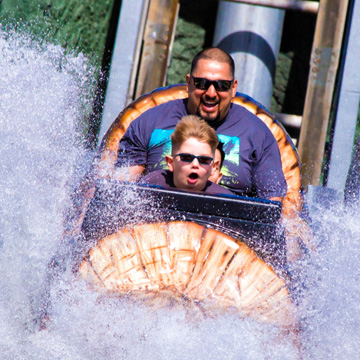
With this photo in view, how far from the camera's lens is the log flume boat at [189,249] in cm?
173

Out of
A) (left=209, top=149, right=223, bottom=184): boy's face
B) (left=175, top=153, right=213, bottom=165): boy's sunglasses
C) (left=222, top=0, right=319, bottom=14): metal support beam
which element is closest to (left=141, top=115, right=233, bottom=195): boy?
(left=175, top=153, right=213, bottom=165): boy's sunglasses

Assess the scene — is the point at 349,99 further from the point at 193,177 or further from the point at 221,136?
the point at 193,177

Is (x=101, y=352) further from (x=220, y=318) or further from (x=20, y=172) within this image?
(x=20, y=172)

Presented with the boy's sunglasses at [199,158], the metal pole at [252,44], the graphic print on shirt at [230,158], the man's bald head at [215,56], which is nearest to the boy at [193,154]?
the boy's sunglasses at [199,158]

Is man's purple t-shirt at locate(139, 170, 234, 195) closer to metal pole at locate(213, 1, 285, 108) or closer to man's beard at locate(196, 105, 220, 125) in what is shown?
man's beard at locate(196, 105, 220, 125)

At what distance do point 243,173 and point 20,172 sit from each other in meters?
0.99

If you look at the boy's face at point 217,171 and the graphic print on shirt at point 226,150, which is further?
the graphic print on shirt at point 226,150

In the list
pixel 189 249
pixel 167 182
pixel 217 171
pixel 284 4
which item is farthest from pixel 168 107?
pixel 284 4

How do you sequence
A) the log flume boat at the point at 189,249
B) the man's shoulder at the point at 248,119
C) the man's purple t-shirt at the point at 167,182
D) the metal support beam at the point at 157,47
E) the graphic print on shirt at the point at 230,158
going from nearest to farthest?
1. the log flume boat at the point at 189,249
2. the man's purple t-shirt at the point at 167,182
3. the graphic print on shirt at the point at 230,158
4. the man's shoulder at the point at 248,119
5. the metal support beam at the point at 157,47

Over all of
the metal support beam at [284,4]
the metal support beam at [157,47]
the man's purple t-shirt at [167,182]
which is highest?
the metal support beam at [284,4]

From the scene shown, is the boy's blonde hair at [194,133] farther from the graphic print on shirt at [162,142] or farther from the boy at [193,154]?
the graphic print on shirt at [162,142]

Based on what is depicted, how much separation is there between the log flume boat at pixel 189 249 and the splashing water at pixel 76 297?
6 centimetres

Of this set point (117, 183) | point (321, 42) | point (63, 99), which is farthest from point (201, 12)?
point (117, 183)

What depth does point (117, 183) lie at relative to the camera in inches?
74.9
